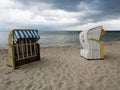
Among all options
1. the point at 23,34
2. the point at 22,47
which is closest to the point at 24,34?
the point at 23,34

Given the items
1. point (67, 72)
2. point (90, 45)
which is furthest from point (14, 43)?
point (90, 45)

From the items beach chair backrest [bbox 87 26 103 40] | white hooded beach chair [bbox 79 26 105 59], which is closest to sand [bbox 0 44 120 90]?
white hooded beach chair [bbox 79 26 105 59]

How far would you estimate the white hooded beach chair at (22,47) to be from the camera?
654 centimetres

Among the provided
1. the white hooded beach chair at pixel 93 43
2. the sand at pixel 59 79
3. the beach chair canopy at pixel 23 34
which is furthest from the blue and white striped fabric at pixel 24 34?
the white hooded beach chair at pixel 93 43

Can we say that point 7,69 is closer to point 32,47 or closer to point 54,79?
point 32,47

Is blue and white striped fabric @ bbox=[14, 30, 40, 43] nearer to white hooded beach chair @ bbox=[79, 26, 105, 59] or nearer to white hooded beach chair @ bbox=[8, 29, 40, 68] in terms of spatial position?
white hooded beach chair @ bbox=[8, 29, 40, 68]

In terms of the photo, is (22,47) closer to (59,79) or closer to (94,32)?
(59,79)

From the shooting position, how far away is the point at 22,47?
6.89 metres

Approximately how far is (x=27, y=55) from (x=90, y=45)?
3307mm

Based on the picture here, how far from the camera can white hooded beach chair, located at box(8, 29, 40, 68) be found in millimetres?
6544

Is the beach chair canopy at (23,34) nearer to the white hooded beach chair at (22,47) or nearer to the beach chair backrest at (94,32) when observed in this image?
the white hooded beach chair at (22,47)

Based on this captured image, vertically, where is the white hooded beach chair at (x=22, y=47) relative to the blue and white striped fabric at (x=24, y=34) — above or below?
below

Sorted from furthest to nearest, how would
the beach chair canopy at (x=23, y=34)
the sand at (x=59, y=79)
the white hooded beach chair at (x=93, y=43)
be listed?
the white hooded beach chair at (x=93, y=43) < the beach chair canopy at (x=23, y=34) < the sand at (x=59, y=79)

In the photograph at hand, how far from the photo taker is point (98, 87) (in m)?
4.38
